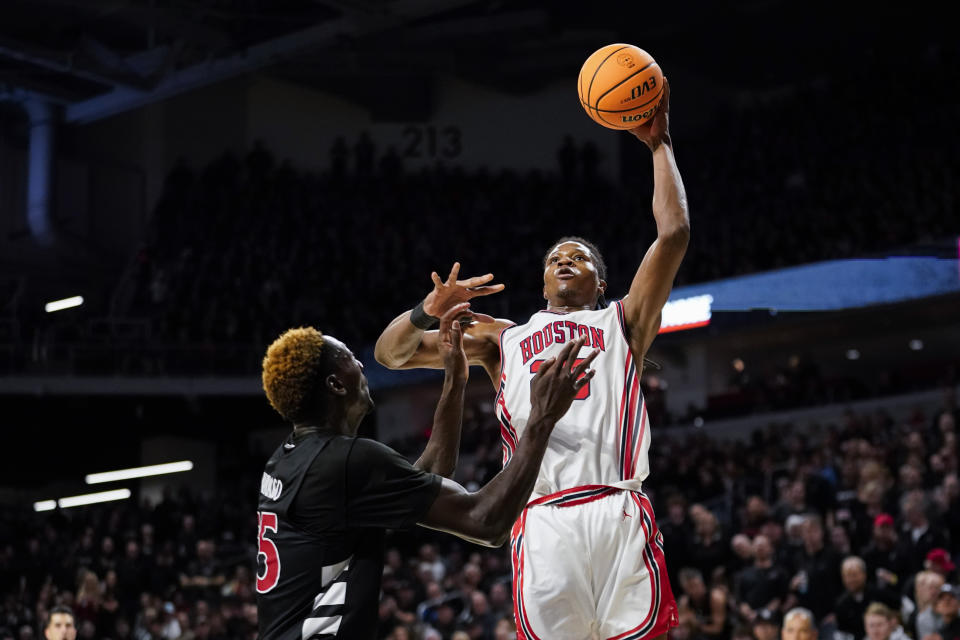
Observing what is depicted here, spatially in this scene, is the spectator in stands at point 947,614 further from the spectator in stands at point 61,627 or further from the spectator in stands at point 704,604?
the spectator in stands at point 61,627

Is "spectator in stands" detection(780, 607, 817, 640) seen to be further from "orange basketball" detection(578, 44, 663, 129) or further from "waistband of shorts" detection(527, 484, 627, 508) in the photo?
"orange basketball" detection(578, 44, 663, 129)

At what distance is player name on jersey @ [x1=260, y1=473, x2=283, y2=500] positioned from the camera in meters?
3.56

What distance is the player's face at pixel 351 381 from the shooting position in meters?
3.64

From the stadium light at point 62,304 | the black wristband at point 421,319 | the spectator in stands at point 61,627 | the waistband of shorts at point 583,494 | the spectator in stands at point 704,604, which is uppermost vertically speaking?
the stadium light at point 62,304

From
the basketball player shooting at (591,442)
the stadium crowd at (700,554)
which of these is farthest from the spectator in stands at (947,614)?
the basketball player shooting at (591,442)

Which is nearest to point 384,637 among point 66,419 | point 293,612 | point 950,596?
point 950,596

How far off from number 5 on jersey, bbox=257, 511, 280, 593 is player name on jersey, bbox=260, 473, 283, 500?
0.06 m

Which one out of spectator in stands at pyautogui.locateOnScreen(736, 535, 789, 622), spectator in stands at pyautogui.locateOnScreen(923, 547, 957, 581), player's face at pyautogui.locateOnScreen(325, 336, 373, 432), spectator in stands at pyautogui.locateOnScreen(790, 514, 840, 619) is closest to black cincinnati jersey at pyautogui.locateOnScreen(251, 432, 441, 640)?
player's face at pyautogui.locateOnScreen(325, 336, 373, 432)

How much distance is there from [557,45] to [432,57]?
2.95 metres

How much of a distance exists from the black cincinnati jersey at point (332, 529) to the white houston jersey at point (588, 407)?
3.04 ft

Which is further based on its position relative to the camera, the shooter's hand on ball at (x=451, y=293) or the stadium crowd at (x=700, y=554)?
the stadium crowd at (x=700, y=554)

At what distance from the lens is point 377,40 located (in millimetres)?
25953

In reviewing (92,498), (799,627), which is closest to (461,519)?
(799,627)

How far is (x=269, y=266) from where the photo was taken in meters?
24.1
